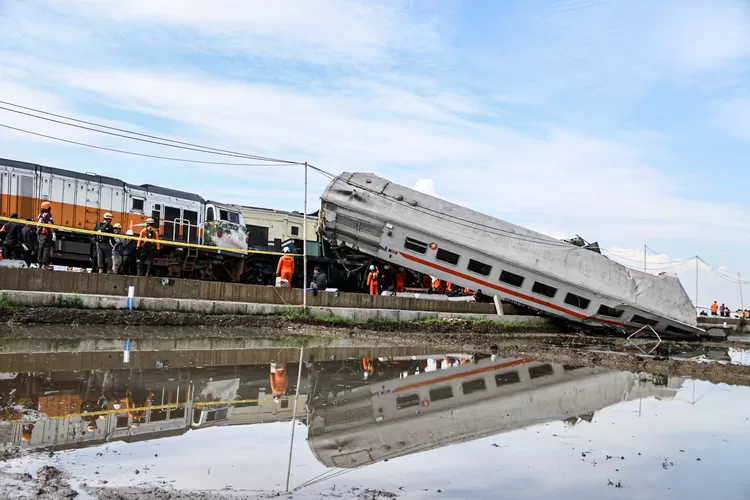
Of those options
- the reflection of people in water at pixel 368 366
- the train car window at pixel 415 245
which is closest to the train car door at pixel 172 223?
the train car window at pixel 415 245

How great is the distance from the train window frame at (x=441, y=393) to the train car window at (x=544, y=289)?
13.9m

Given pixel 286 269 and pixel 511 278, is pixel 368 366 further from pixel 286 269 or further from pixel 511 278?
pixel 511 278

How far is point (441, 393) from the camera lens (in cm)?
986

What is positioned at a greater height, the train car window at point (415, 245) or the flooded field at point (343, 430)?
the train car window at point (415, 245)

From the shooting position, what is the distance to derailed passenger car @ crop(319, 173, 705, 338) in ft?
76.3

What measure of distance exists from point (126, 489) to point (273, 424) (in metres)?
2.57

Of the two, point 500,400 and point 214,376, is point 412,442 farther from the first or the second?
point 214,376

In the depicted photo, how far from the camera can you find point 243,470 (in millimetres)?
5656

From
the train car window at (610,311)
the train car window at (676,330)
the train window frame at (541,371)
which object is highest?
the train car window at (610,311)

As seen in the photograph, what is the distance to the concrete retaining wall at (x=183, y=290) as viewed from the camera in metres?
14.6

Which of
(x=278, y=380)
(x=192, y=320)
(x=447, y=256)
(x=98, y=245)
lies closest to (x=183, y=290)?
(x=192, y=320)

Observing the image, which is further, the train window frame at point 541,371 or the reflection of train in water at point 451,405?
the train window frame at point 541,371

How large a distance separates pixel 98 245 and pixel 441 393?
1258cm

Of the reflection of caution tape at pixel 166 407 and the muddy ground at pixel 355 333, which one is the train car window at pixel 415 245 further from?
the reflection of caution tape at pixel 166 407
